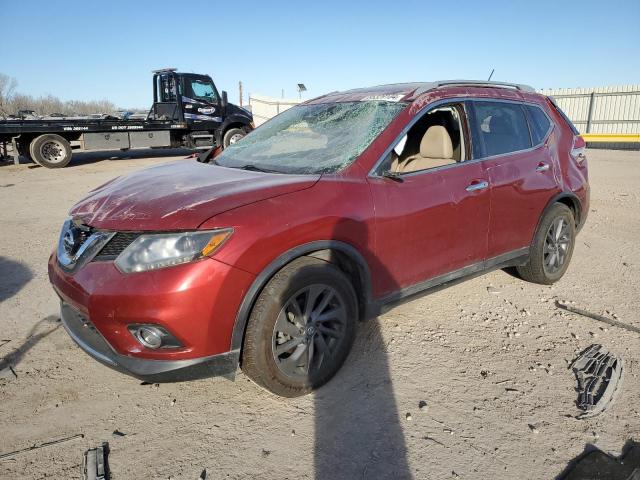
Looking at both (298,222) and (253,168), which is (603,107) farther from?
(298,222)

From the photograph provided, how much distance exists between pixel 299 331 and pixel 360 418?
564mm

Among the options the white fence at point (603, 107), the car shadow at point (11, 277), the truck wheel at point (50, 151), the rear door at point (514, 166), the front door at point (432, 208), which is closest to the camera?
the front door at point (432, 208)

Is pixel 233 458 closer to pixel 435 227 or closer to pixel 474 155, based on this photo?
pixel 435 227

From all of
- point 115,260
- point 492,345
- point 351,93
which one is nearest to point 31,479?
point 115,260

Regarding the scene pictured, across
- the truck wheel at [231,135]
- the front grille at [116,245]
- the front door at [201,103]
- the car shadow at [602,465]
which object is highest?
the front door at [201,103]

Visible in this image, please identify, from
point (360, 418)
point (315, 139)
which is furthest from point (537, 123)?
point (360, 418)

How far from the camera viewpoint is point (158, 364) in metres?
2.30

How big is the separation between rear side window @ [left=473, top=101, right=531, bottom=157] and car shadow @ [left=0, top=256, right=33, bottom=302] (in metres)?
4.21

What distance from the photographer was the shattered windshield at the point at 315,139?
10.0 feet

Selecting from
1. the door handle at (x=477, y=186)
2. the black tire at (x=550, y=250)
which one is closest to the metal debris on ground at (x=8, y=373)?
the door handle at (x=477, y=186)

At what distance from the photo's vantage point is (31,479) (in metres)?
2.12

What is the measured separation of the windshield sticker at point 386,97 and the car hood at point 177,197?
3.09 feet

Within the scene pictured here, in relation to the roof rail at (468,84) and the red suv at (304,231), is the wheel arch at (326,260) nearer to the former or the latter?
the red suv at (304,231)

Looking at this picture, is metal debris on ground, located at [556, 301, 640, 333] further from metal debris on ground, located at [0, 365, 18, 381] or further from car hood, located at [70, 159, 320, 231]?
metal debris on ground, located at [0, 365, 18, 381]
